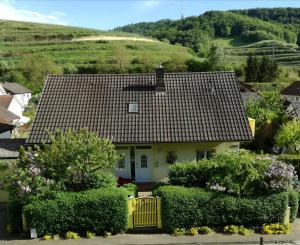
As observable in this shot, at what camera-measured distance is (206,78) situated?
89.8 ft

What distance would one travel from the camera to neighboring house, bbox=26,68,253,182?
77.8 feet

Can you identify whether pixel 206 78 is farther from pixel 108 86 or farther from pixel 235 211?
pixel 235 211

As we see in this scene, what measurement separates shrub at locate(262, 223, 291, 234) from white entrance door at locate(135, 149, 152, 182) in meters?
8.52

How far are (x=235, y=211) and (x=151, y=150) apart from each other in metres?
7.91

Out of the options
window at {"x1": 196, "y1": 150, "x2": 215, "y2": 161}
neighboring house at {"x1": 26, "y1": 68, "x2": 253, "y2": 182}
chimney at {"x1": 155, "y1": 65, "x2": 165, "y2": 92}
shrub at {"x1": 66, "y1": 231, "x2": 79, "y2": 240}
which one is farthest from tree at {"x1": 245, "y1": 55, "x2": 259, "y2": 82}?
shrub at {"x1": 66, "y1": 231, "x2": 79, "y2": 240}

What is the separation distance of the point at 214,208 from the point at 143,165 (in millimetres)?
7769

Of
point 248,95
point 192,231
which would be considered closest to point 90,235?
point 192,231

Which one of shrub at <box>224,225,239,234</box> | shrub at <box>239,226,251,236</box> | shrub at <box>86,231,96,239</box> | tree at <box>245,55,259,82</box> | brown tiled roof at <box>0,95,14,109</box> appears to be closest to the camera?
shrub at <box>86,231,96,239</box>

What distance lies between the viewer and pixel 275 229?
17281 mm

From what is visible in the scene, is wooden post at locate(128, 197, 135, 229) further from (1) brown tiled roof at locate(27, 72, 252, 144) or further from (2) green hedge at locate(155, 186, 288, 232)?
(1) brown tiled roof at locate(27, 72, 252, 144)

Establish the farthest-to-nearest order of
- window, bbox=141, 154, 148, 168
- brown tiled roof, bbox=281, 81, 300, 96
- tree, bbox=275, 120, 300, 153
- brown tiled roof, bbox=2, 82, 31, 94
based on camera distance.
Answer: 1. brown tiled roof, bbox=2, 82, 31, 94
2. brown tiled roof, bbox=281, 81, 300, 96
3. tree, bbox=275, 120, 300, 153
4. window, bbox=141, 154, 148, 168

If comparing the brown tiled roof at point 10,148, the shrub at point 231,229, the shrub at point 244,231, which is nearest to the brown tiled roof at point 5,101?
the brown tiled roof at point 10,148

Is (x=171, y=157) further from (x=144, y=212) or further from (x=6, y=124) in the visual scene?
(x=6, y=124)

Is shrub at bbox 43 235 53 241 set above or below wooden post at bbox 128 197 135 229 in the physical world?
below
